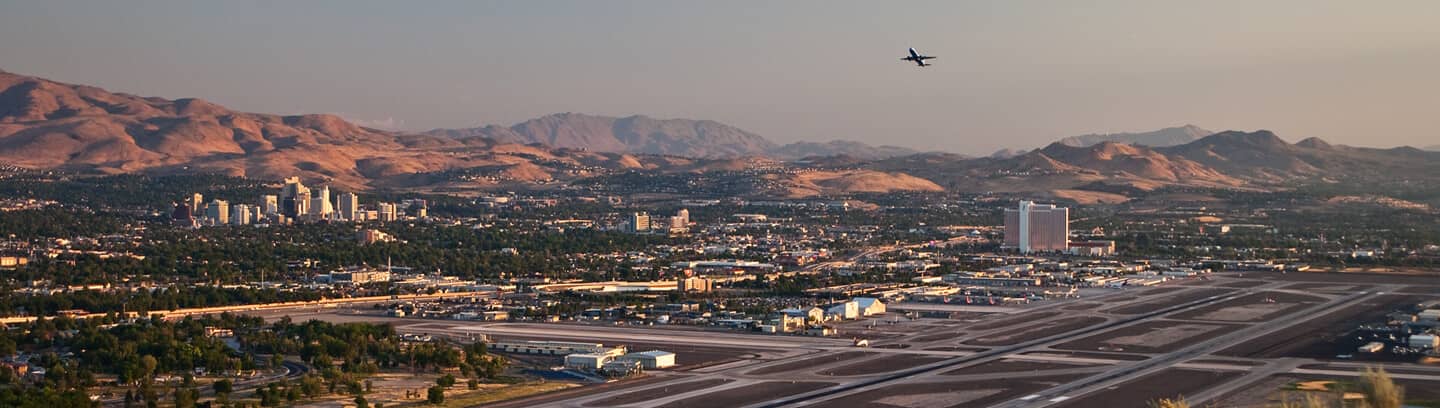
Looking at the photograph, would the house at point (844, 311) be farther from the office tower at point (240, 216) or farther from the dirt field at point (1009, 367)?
the office tower at point (240, 216)

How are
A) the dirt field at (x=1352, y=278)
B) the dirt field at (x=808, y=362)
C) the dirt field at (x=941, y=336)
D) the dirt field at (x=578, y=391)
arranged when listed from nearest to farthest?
the dirt field at (x=578, y=391) < the dirt field at (x=808, y=362) < the dirt field at (x=941, y=336) < the dirt field at (x=1352, y=278)

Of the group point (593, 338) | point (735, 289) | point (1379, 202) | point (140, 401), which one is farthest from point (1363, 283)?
point (1379, 202)

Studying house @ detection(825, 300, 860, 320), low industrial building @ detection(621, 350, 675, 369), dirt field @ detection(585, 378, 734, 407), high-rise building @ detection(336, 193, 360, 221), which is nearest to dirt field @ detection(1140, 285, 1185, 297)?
house @ detection(825, 300, 860, 320)

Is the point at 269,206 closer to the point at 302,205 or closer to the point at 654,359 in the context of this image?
the point at 302,205

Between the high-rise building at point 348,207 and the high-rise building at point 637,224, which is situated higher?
the high-rise building at point 348,207

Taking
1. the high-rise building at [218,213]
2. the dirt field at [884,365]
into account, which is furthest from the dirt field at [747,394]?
the high-rise building at [218,213]

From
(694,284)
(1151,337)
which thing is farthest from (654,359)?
(694,284)

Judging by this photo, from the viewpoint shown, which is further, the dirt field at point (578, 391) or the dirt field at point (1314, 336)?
the dirt field at point (1314, 336)
